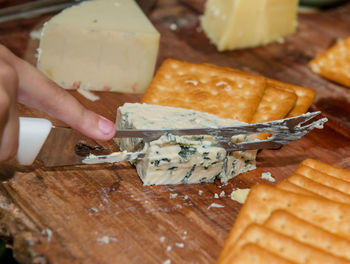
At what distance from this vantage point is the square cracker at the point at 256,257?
137 cm

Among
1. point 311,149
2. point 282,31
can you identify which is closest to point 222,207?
point 311,149

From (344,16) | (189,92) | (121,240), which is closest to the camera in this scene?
(121,240)

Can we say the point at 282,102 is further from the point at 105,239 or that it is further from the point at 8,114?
the point at 8,114

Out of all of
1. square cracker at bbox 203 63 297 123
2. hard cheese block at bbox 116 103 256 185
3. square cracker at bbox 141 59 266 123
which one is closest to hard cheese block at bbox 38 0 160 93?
square cracker at bbox 141 59 266 123

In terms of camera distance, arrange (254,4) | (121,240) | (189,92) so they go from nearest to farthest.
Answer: (121,240)
(189,92)
(254,4)

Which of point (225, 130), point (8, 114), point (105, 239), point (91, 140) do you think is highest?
point (8, 114)

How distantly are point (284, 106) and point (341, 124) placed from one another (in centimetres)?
40

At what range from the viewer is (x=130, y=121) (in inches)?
73.4

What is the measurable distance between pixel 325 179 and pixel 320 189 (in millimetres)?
96

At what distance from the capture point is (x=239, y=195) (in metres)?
1.85

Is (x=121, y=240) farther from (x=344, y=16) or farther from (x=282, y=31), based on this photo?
(x=344, y=16)

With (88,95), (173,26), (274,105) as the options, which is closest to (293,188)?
(274,105)

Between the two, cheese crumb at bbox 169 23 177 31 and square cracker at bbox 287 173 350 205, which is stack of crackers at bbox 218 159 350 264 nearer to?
square cracker at bbox 287 173 350 205

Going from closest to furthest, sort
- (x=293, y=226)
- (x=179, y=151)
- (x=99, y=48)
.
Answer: (x=293, y=226) → (x=179, y=151) → (x=99, y=48)
